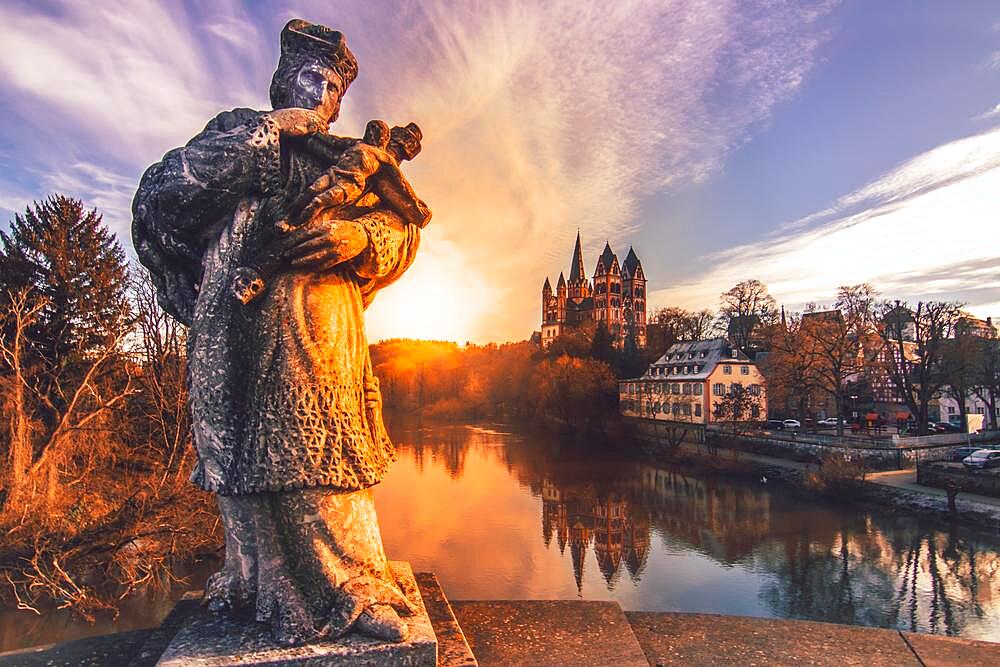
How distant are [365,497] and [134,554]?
1622 centimetres

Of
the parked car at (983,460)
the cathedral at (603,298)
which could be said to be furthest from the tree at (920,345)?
the cathedral at (603,298)

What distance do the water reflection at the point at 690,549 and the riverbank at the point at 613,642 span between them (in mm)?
13926

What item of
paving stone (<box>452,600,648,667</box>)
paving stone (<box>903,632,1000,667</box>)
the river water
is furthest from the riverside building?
paving stone (<box>452,600,648,667</box>)

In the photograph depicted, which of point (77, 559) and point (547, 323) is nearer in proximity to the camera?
point (77, 559)

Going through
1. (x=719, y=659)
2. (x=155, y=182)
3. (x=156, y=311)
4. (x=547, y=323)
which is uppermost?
(x=547, y=323)

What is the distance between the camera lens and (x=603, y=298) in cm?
10650

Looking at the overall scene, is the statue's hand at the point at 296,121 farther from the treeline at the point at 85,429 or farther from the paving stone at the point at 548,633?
the treeline at the point at 85,429

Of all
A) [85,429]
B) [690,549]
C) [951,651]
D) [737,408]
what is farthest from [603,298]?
[951,651]

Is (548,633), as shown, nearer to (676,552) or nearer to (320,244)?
(320,244)

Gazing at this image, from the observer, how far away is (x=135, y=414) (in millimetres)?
22484

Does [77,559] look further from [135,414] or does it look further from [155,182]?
[155,182]

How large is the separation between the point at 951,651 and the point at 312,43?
13.7ft

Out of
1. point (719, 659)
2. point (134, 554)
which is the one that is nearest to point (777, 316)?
point (134, 554)

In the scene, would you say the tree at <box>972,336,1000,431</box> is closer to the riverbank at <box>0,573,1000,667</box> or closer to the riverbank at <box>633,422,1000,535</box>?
the riverbank at <box>633,422,1000,535</box>
